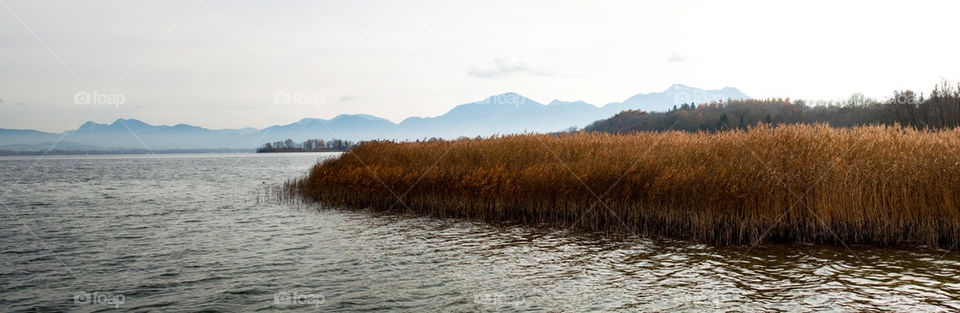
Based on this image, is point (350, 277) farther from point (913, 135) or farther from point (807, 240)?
point (913, 135)

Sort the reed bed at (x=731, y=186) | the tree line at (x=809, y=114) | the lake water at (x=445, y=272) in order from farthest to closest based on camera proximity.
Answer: the tree line at (x=809, y=114) < the reed bed at (x=731, y=186) < the lake water at (x=445, y=272)

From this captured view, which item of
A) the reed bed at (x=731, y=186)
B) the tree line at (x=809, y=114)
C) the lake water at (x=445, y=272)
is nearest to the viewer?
the lake water at (x=445, y=272)

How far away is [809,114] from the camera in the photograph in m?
119

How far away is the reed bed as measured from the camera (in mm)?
13945

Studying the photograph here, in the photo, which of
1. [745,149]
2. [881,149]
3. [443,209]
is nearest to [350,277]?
[443,209]

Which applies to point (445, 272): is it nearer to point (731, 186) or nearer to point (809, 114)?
point (731, 186)

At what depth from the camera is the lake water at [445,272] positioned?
10078 mm

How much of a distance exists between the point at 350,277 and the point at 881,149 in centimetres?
1441

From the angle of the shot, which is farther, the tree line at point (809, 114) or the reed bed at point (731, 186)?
the tree line at point (809, 114)

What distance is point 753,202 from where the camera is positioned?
1504 centimetres

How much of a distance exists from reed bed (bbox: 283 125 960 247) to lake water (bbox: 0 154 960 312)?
893 millimetres

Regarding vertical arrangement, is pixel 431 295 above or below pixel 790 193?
below

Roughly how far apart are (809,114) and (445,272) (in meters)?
128

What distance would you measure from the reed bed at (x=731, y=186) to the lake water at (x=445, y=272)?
0.89 m
